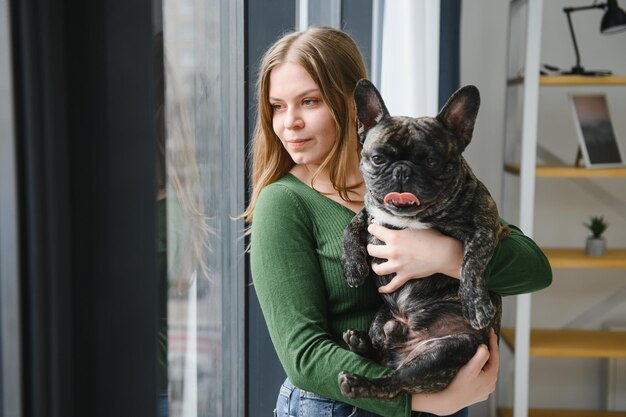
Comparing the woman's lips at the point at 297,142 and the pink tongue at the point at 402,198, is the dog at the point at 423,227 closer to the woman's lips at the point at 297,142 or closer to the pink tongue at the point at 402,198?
the pink tongue at the point at 402,198

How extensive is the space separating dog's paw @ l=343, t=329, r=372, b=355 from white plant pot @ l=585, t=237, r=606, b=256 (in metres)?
2.45

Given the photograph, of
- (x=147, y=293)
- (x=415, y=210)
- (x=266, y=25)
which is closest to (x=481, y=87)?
(x=266, y=25)

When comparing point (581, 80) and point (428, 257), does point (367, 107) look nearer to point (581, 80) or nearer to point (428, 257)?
point (428, 257)

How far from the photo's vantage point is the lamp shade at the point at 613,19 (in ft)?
9.96

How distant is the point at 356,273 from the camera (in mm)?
1123

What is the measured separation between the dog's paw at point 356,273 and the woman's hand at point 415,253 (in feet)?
0.10

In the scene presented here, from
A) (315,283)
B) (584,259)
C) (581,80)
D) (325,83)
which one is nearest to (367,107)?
(325,83)

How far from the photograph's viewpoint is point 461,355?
41.5 inches

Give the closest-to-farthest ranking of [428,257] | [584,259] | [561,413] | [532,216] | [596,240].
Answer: [428,257] < [532,216] < [584,259] < [596,240] < [561,413]

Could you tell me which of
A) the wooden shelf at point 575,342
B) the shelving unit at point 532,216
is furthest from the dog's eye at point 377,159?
the wooden shelf at point 575,342

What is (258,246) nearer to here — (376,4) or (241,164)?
(241,164)

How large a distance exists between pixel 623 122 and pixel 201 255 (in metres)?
2.80

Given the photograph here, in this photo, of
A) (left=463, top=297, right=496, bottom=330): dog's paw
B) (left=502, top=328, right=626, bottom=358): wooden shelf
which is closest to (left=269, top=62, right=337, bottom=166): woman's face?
(left=463, top=297, right=496, bottom=330): dog's paw

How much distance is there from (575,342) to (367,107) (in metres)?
2.55
